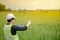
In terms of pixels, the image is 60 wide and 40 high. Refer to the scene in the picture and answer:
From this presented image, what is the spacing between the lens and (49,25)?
288 cm

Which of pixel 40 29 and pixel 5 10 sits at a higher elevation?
pixel 5 10

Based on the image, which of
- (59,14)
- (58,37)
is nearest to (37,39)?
(58,37)

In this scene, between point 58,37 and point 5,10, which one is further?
point 58,37

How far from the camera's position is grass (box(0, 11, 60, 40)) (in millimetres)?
2777

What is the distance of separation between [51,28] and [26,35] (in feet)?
1.46

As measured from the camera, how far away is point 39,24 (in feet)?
9.43

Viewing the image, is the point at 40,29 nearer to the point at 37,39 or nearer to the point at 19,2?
the point at 37,39

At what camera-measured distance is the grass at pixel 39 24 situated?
278cm

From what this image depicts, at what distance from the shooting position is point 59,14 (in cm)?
293

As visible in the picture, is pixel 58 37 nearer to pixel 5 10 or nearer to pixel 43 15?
pixel 43 15

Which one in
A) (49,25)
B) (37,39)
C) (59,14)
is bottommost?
(37,39)

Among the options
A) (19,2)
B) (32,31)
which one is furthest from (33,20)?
(19,2)

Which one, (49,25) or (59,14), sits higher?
(59,14)

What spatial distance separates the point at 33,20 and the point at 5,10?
49cm
